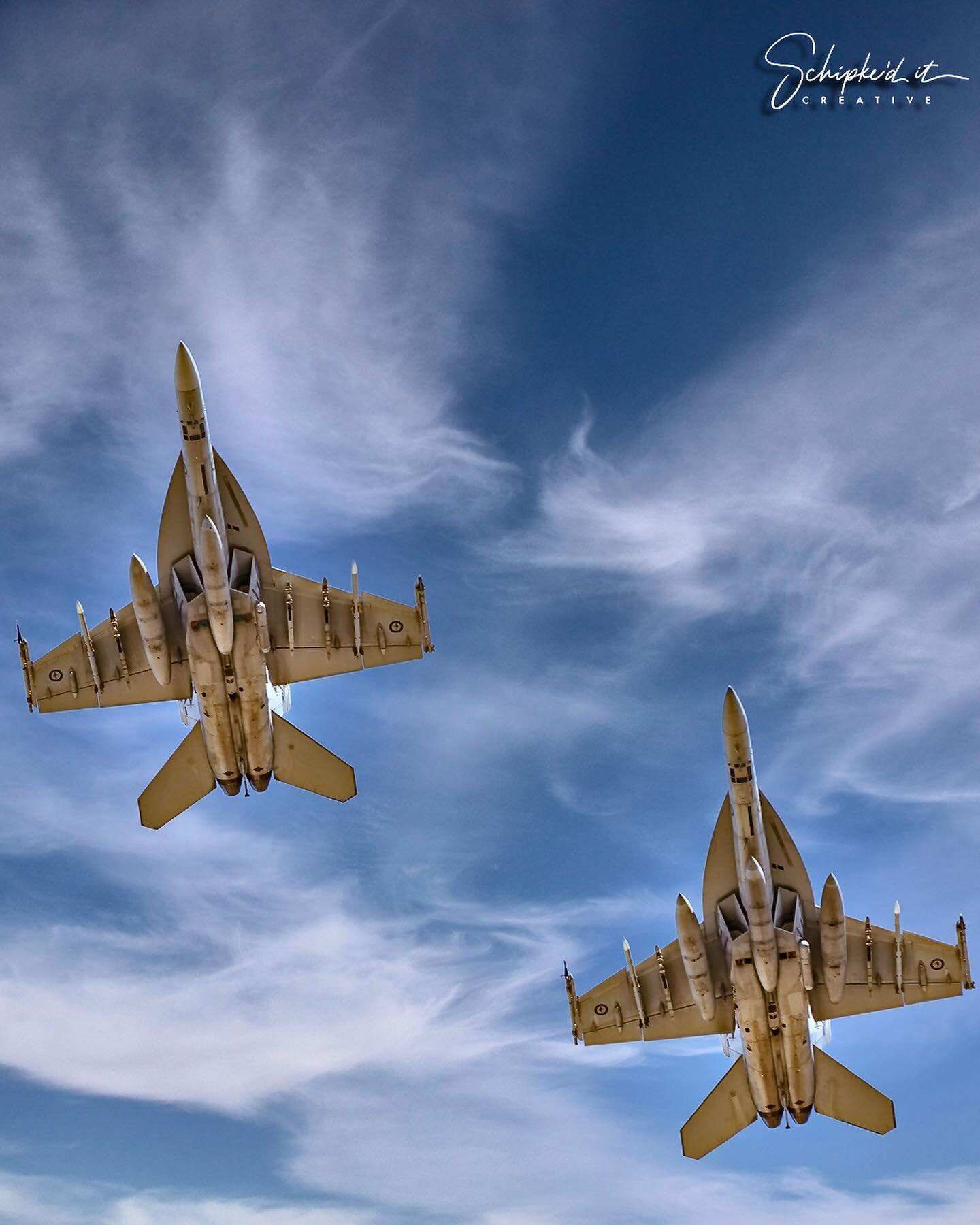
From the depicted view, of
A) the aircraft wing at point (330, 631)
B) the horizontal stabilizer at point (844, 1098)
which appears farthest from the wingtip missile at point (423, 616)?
the horizontal stabilizer at point (844, 1098)

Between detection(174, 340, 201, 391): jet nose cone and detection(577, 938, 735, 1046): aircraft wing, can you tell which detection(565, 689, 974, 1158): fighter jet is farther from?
detection(174, 340, 201, 391): jet nose cone

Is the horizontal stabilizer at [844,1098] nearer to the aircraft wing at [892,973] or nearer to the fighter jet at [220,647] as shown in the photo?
the aircraft wing at [892,973]

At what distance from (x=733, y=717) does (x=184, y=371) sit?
2097 centimetres

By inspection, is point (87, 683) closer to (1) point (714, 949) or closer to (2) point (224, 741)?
(2) point (224, 741)

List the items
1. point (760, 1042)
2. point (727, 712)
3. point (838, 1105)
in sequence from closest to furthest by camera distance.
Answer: point (727, 712), point (760, 1042), point (838, 1105)

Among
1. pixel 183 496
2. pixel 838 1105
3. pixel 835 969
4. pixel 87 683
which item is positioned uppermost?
pixel 183 496

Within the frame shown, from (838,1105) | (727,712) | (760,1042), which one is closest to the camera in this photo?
(727,712)

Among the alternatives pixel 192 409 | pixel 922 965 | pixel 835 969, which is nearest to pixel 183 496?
pixel 192 409

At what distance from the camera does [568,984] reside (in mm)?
52219

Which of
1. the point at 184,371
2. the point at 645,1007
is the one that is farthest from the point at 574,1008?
the point at 184,371

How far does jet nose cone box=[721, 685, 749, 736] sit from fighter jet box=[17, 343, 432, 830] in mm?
11556

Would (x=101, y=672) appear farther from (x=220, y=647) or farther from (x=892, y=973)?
(x=892, y=973)

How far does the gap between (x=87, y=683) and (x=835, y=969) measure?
94.2 ft

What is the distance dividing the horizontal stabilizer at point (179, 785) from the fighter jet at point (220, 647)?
0.05m
